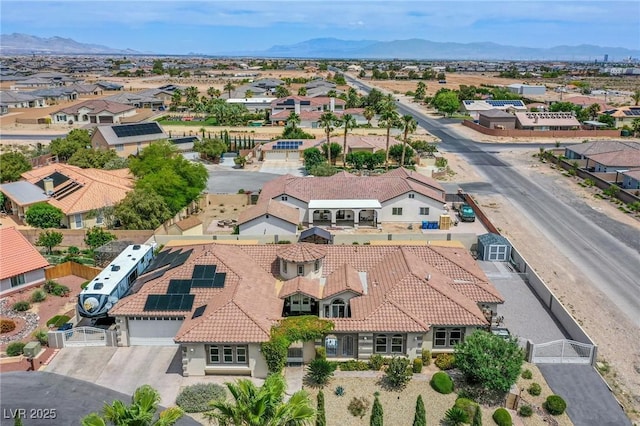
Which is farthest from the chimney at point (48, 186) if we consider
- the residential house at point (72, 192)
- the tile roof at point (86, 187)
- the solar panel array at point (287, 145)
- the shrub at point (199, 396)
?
the shrub at point (199, 396)

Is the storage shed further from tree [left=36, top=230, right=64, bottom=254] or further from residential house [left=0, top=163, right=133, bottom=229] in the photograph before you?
tree [left=36, top=230, right=64, bottom=254]

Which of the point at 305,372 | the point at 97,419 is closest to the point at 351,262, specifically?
Result: the point at 305,372

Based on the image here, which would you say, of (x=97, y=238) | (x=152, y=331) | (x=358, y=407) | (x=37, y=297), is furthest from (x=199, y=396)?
(x=97, y=238)

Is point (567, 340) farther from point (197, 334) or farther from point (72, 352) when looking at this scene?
point (72, 352)

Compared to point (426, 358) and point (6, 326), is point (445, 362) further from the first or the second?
point (6, 326)

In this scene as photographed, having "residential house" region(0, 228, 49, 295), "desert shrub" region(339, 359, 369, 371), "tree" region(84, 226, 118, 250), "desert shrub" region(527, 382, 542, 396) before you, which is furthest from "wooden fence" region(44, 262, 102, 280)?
"desert shrub" region(527, 382, 542, 396)

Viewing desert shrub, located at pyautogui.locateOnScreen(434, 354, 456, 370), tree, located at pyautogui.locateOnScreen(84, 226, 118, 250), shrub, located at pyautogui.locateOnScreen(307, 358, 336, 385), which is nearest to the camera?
shrub, located at pyautogui.locateOnScreen(307, 358, 336, 385)

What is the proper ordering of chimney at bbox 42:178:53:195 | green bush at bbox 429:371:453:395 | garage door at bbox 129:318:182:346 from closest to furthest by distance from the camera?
green bush at bbox 429:371:453:395 < garage door at bbox 129:318:182:346 < chimney at bbox 42:178:53:195
